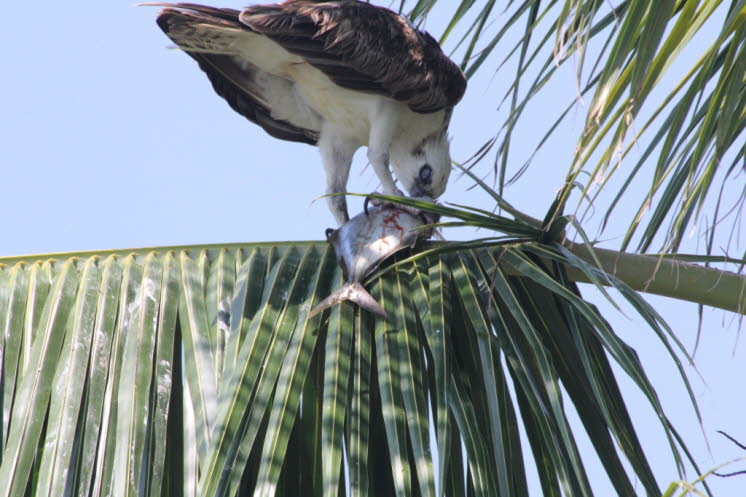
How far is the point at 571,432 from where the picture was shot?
2.13 metres

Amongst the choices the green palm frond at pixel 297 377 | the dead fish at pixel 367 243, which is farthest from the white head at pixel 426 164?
the green palm frond at pixel 297 377

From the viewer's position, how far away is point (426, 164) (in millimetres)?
4160

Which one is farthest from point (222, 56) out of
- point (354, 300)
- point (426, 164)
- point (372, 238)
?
point (354, 300)

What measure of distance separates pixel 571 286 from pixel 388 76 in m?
1.27

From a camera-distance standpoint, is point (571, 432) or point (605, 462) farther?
point (605, 462)

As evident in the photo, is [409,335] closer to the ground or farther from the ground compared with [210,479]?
farther from the ground

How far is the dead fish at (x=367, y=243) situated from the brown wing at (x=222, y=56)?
0.98 metres

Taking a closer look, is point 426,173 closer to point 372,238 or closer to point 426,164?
point 426,164

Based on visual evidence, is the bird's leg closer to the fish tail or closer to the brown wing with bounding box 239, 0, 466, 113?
the brown wing with bounding box 239, 0, 466, 113

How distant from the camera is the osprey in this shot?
362cm

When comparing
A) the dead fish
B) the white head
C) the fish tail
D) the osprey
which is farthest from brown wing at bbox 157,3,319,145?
the fish tail

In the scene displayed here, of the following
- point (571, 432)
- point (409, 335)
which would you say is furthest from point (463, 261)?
point (571, 432)

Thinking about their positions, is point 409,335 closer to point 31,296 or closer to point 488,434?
point 488,434

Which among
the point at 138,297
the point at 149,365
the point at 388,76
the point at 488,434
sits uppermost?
the point at 388,76
